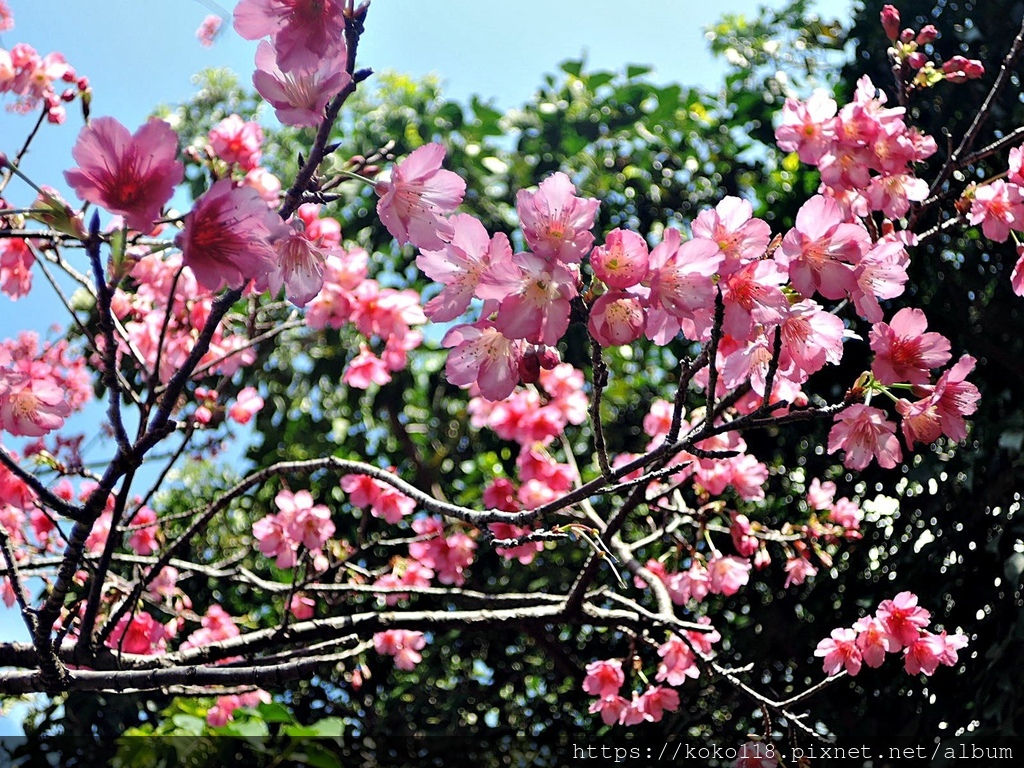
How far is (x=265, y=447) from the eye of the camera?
141 inches

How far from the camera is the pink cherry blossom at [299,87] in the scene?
985mm

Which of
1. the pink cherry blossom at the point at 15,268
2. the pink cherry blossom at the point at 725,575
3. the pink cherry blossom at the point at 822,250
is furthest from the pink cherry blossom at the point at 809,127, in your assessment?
the pink cherry blossom at the point at 15,268

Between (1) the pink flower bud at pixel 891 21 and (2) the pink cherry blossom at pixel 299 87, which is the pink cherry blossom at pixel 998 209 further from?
(2) the pink cherry blossom at pixel 299 87

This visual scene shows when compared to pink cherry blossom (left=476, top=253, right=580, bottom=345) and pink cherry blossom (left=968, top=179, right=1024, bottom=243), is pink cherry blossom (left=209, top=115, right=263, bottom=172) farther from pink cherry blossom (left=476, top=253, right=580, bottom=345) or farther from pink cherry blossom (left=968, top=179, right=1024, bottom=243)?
pink cherry blossom (left=968, top=179, right=1024, bottom=243)

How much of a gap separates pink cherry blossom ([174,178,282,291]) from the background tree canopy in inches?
49.5

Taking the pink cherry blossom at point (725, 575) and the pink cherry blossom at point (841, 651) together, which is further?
the pink cherry blossom at point (725, 575)

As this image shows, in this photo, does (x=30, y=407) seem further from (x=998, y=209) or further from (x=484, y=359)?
(x=998, y=209)

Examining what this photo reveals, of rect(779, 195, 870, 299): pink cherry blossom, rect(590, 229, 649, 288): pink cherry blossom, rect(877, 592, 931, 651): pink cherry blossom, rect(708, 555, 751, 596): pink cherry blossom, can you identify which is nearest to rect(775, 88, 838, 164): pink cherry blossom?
rect(779, 195, 870, 299): pink cherry blossom

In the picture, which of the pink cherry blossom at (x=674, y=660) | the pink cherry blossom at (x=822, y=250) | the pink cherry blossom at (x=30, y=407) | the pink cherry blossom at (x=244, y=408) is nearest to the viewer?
the pink cherry blossom at (x=822, y=250)

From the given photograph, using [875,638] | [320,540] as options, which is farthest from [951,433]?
[320,540]

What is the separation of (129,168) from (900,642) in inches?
60.4

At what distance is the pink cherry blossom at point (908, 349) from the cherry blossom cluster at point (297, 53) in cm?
74

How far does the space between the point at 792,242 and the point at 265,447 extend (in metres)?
2.89

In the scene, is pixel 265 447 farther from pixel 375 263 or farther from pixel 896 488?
pixel 896 488
